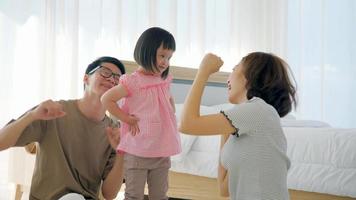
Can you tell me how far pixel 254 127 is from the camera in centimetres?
114

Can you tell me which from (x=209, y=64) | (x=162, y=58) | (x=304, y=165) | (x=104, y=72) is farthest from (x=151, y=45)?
(x=304, y=165)

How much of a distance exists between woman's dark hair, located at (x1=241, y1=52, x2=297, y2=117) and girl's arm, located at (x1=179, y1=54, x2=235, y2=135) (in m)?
0.10

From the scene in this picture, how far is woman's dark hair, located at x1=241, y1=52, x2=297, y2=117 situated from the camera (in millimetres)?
1226

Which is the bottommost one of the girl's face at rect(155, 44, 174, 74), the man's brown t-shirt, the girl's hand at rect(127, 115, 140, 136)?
the man's brown t-shirt

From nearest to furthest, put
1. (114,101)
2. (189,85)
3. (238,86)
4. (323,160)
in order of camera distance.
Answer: (238,86), (114,101), (323,160), (189,85)

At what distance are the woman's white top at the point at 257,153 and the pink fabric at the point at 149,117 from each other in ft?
1.11

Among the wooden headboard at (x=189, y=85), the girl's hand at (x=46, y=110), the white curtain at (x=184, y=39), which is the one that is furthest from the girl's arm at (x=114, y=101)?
the white curtain at (x=184, y=39)

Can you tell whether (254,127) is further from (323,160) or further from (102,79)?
(323,160)

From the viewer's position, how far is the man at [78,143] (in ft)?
4.17

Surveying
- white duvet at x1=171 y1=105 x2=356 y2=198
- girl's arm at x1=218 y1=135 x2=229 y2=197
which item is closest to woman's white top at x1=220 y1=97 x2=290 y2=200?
girl's arm at x1=218 y1=135 x2=229 y2=197

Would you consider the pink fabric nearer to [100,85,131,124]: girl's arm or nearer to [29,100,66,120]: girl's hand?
[100,85,131,124]: girl's arm

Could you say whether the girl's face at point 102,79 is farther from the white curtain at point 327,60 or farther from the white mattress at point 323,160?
the white curtain at point 327,60

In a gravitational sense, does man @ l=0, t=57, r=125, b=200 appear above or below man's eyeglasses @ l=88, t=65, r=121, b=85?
below

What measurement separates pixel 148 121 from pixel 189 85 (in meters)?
1.60
